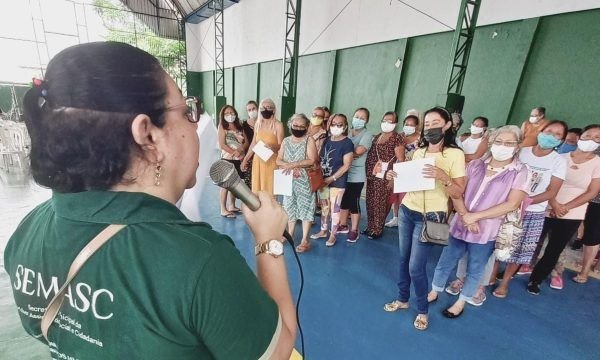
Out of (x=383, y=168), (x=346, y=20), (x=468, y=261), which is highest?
(x=346, y=20)

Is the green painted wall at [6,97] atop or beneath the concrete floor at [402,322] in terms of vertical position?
atop

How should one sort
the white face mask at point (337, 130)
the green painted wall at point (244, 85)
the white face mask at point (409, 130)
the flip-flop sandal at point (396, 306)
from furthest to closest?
the green painted wall at point (244, 85) < the white face mask at point (409, 130) < the white face mask at point (337, 130) < the flip-flop sandal at point (396, 306)

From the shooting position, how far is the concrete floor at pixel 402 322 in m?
2.06

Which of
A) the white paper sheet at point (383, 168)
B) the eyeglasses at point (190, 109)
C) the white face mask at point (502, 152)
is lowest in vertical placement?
the white paper sheet at point (383, 168)

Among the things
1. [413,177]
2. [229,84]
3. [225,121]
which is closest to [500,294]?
[413,177]

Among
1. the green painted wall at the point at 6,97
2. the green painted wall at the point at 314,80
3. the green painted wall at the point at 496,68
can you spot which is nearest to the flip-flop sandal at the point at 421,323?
the green painted wall at the point at 496,68

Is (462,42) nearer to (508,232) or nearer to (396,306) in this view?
(508,232)

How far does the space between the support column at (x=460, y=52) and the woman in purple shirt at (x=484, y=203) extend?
329 centimetres

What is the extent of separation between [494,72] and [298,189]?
4.52 metres

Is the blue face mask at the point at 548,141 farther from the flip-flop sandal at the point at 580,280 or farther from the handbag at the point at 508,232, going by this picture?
the flip-flop sandal at the point at 580,280

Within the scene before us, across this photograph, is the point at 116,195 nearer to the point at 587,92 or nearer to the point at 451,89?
the point at 587,92

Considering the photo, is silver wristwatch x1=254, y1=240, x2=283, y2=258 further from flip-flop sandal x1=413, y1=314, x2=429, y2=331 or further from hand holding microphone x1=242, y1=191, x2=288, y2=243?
flip-flop sandal x1=413, y1=314, x2=429, y2=331

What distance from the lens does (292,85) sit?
884 centimetres

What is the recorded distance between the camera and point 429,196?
2.14 m
